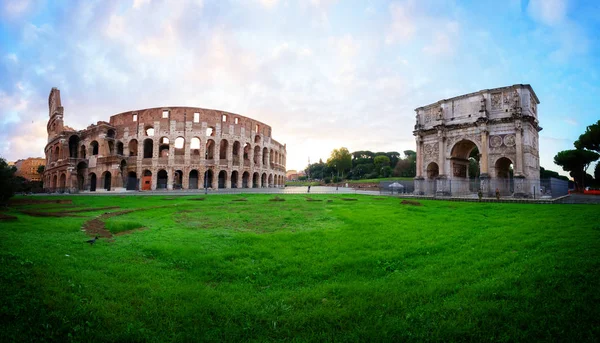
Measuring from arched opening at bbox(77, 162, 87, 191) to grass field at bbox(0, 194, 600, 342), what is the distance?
169 feet

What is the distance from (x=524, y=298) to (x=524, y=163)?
2774 centimetres

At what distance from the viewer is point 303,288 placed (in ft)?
15.7

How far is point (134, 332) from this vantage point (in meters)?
3.43

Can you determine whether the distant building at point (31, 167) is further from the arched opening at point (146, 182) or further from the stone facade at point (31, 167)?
the arched opening at point (146, 182)

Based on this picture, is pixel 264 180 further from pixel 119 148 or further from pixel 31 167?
pixel 31 167

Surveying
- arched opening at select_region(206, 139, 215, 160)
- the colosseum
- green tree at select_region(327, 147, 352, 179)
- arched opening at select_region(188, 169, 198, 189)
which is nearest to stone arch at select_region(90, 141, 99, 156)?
the colosseum

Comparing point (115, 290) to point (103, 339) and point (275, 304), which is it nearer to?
point (103, 339)

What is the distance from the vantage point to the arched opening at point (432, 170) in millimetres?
32219

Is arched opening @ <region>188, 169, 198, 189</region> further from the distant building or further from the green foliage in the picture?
the distant building

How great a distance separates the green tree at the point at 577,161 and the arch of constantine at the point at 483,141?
1082 inches

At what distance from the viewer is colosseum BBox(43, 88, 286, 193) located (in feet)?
152

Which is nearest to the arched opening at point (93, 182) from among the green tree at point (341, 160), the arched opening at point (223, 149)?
the arched opening at point (223, 149)

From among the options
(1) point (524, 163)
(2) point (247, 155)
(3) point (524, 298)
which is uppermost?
(2) point (247, 155)

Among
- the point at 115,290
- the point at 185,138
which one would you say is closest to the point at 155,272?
the point at 115,290
